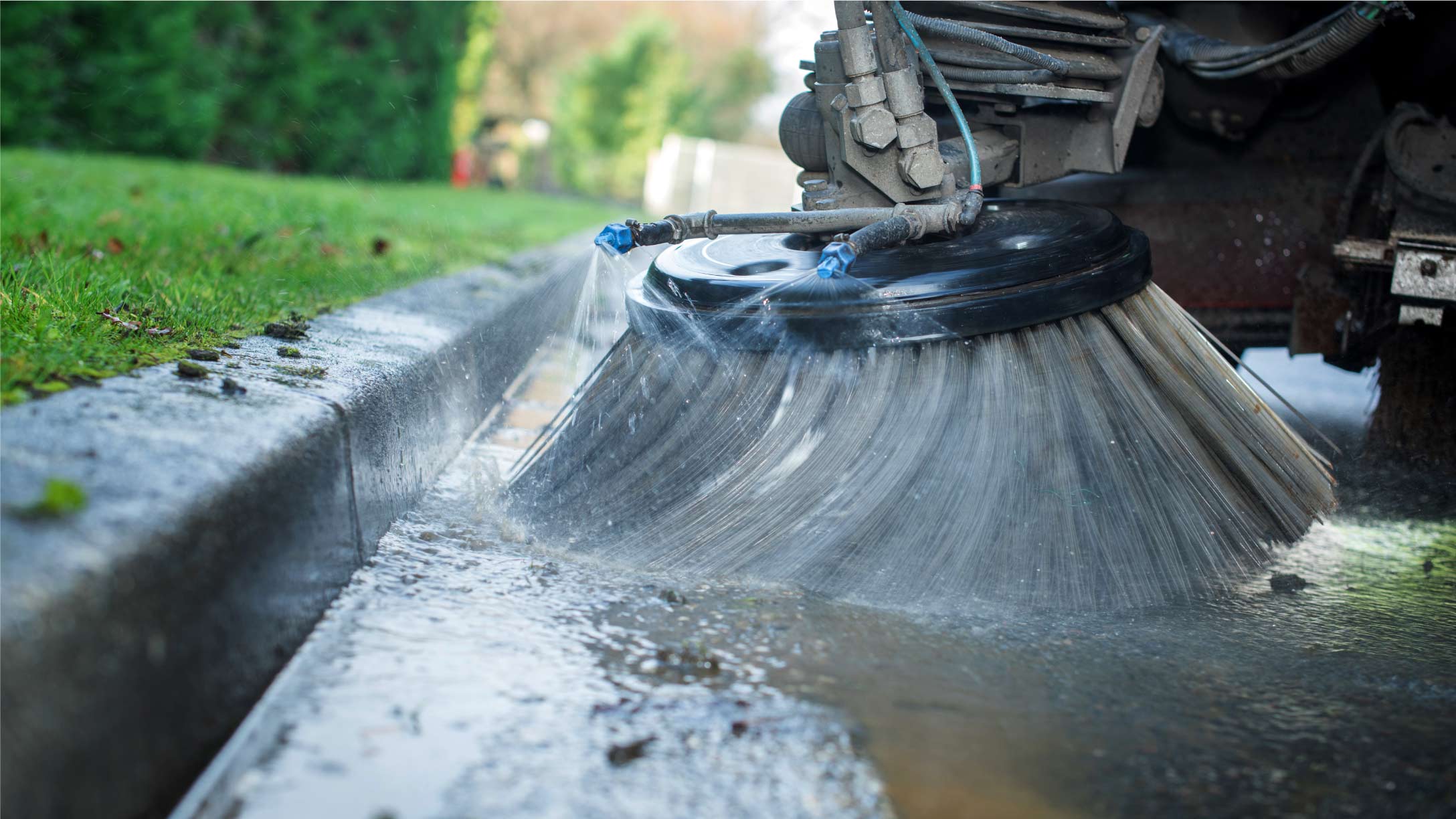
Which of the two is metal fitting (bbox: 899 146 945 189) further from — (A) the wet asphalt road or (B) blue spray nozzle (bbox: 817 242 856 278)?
(A) the wet asphalt road

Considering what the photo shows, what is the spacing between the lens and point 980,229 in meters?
2.10

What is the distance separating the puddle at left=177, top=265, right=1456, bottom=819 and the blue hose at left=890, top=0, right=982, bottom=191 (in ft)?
2.66

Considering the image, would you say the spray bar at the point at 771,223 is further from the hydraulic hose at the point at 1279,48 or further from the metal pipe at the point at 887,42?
the hydraulic hose at the point at 1279,48

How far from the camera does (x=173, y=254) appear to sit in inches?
120

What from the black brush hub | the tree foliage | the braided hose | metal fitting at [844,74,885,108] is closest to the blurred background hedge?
the tree foliage

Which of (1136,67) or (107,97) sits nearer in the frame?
(1136,67)

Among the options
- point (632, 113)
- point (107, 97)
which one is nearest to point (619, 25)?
point (632, 113)

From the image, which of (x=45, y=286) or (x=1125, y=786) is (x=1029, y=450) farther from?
(x=45, y=286)

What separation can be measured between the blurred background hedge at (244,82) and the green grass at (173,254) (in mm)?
815

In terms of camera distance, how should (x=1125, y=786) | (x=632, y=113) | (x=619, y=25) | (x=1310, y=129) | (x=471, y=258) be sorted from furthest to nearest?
(x=619, y=25)
(x=632, y=113)
(x=471, y=258)
(x=1310, y=129)
(x=1125, y=786)

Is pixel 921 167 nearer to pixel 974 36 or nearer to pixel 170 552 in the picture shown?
pixel 974 36

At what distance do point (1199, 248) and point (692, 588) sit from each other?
69.1 inches

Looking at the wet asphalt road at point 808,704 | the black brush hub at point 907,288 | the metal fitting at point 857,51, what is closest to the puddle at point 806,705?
the wet asphalt road at point 808,704

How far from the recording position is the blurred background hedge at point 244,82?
7324 mm
